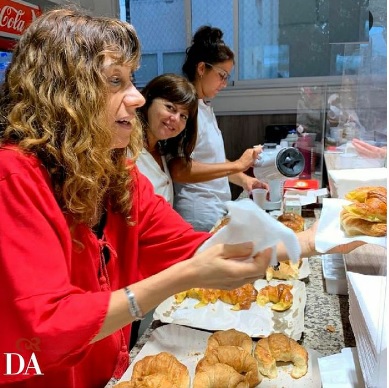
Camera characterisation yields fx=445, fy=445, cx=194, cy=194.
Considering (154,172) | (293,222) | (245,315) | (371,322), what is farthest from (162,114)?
(371,322)

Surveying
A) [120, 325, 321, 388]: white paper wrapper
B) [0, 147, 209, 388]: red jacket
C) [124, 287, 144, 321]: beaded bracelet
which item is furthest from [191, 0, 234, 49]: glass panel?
[124, 287, 144, 321]: beaded bracelet

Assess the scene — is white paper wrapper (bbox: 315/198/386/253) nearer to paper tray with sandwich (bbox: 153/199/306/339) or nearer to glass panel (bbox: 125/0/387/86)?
paper tray with sandwich (bbox: 153/199/306/339)

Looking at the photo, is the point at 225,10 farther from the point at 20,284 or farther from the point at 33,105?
the point at 20,284

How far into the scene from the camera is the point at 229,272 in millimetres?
787

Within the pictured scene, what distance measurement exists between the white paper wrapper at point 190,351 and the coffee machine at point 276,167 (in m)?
0.95

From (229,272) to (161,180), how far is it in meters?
1.15

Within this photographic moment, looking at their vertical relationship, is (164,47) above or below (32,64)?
above

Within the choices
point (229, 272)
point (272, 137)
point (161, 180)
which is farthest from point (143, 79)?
point (229, 272)

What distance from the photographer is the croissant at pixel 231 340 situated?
1.02m

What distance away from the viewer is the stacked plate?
561 mm

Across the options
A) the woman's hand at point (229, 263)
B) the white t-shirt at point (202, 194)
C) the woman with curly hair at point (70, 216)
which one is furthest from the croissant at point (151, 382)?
the white t-shirt at point (202, 194)

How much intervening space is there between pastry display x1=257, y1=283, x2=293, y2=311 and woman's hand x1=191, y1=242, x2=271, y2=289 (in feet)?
1.50

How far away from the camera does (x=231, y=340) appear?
40.3 inches

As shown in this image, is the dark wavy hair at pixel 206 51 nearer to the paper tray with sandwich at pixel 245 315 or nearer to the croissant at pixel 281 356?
the paper tray with sandwich at pixel 245 315
